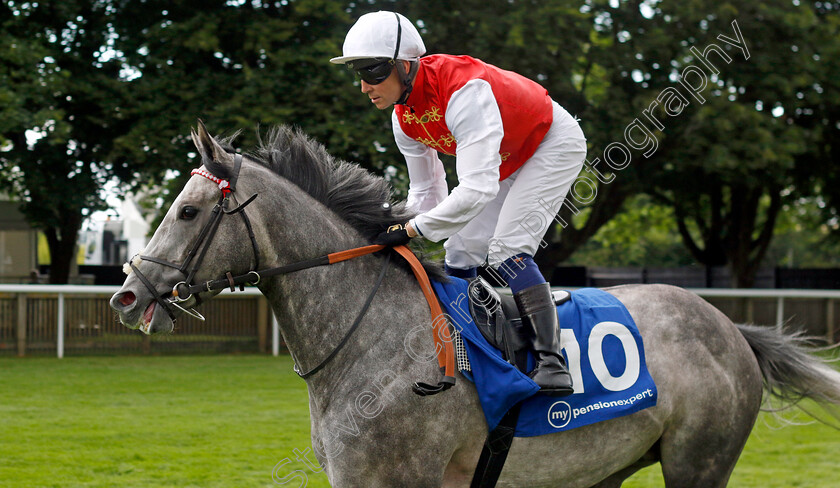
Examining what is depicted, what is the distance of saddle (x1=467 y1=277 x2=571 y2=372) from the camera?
3004mm

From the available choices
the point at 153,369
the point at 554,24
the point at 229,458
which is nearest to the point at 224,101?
the point at 153,369

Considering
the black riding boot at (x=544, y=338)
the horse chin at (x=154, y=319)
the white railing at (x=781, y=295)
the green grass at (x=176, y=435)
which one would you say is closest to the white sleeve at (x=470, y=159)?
the black riding boot at (x=544, y=338)

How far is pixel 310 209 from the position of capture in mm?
2984

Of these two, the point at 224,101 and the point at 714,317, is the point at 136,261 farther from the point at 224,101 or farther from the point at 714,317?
the point at 224,101

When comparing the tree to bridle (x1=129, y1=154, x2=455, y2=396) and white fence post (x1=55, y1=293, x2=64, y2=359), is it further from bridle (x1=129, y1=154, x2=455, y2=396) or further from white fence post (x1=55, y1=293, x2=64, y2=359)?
bridle (x1=129, y1=154, x2=455, y2=396)

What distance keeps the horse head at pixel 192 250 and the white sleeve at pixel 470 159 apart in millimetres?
648

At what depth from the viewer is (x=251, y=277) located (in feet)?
9.17

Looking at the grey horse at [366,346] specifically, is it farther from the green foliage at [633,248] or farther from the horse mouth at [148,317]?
the green foliage at [633,248]

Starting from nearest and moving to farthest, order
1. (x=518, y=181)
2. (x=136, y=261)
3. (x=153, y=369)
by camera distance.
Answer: (x=136, y=261) → (x=518, y=181) → (x=153, y=369)

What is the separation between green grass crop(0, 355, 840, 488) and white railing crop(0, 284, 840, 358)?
1237 millimetres

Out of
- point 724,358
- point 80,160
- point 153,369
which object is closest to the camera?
point 724,358

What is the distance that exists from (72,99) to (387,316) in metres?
11.4

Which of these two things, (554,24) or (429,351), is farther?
(554,24)

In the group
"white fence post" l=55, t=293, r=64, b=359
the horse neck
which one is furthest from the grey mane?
"white fence post" l=55, t=293, r=64, b=359
